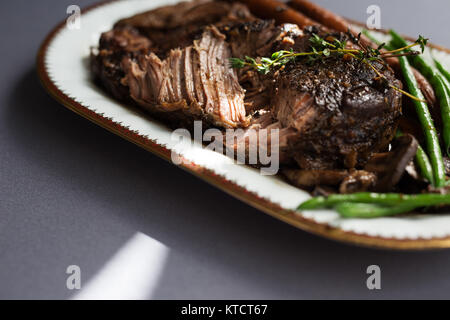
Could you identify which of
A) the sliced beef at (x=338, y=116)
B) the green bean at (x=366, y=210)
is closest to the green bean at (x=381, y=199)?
the green bean at (x=366, y=210)

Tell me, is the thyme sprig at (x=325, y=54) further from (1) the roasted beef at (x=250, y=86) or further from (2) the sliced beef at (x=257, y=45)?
(2) the sliced beef at (x=257, y=45)

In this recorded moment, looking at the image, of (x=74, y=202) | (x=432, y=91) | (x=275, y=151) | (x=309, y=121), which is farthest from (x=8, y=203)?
(x=432, y=91)

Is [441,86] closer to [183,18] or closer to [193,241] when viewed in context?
[193,241]

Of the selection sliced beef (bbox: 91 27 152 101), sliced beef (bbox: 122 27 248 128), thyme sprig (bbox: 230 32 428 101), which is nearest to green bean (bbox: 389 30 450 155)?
thyme sprig (bbox: 230 32 428 101)

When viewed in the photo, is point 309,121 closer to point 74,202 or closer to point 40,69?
point 74,202

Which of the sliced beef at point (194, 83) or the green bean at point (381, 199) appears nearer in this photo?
the green bean at point (381, 199)
